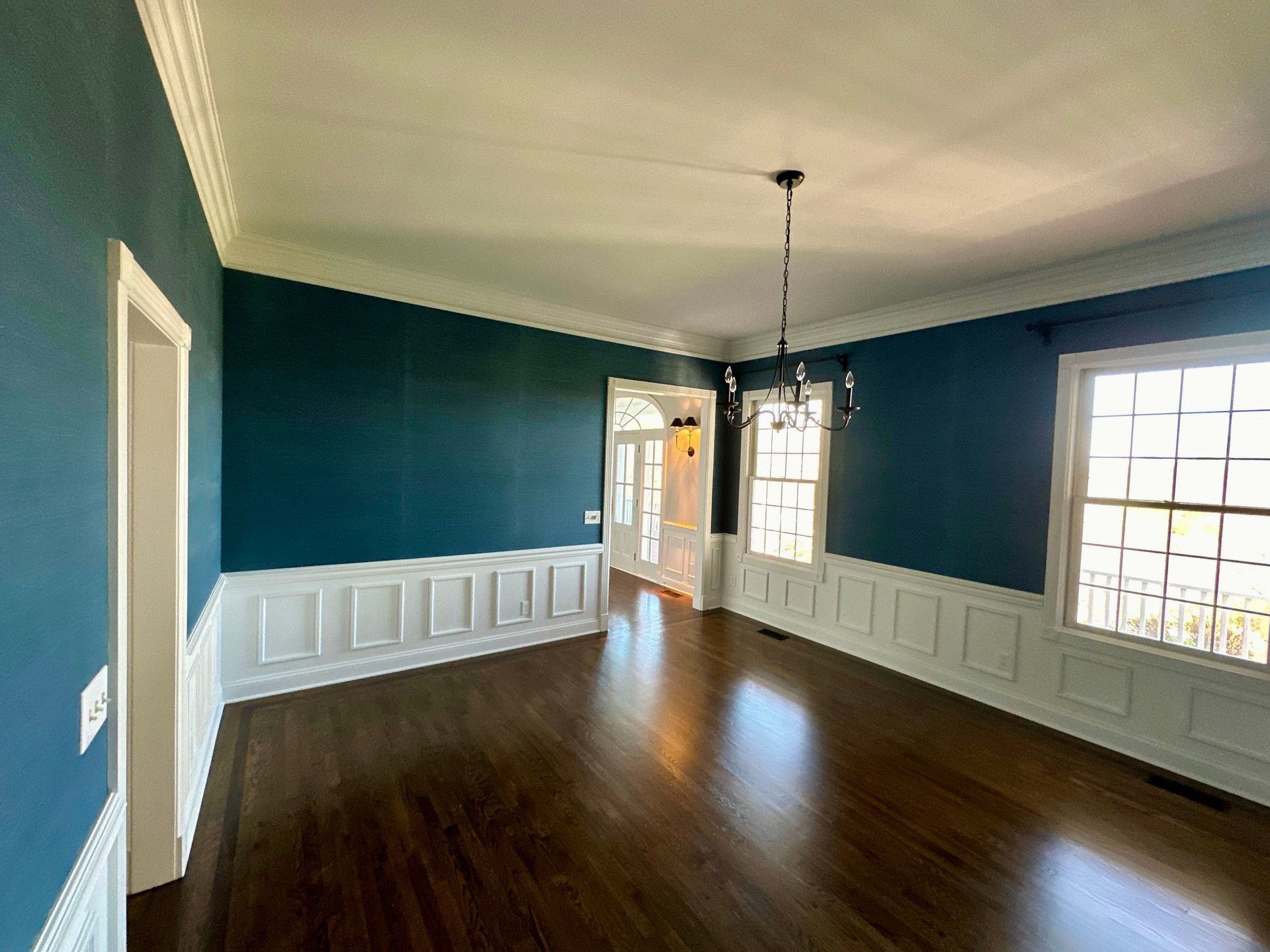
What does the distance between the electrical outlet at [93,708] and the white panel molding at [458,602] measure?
2958mm

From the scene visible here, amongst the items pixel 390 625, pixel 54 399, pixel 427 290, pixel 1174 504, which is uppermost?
pixel 427 290

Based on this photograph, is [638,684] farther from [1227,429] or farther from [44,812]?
[1227,429]

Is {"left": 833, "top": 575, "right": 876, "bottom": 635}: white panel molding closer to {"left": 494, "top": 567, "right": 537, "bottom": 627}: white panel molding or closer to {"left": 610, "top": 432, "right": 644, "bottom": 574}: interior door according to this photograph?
{"left": 494, "top": 567, "right": 537, "bottom": 627}: white panel molding

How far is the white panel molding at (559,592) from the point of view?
4836 millimetres

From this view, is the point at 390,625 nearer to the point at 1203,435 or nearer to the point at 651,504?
the point at 651,504

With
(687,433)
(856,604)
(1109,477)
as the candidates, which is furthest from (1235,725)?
(687,433)

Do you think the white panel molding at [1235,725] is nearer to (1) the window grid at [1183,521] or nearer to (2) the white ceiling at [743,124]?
(1) the window grid at [1183,521]

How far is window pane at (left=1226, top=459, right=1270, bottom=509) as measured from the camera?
287cm

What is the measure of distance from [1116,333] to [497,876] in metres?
4.42

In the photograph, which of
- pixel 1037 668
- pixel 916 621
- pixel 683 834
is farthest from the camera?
pixel 916 621

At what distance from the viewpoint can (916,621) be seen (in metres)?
4.31

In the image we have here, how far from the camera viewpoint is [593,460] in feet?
16.4

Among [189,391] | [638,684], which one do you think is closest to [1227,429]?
[638,684]

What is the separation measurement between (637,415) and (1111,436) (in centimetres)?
538
